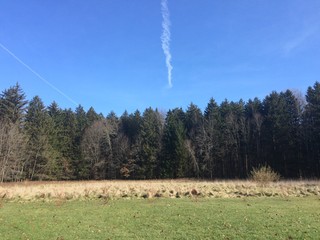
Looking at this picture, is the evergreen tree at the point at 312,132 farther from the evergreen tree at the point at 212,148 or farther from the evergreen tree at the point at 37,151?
the evergreen tree at the point at 37,151

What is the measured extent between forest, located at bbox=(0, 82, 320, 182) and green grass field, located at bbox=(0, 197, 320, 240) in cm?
4135

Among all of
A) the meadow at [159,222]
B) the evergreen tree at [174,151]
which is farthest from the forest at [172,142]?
the meadow at [159,222]

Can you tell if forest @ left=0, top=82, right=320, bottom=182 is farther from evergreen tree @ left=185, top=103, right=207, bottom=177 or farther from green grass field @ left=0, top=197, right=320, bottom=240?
green grass field @ left=0, top=197, right=320, bottom=240

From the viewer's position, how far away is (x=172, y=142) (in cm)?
6500

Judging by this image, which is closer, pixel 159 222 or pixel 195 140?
pixel 159 222

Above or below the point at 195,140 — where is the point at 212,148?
below

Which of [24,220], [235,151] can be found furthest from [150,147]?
[24,220]

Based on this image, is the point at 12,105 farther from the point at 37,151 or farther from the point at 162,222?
the point at 162,222

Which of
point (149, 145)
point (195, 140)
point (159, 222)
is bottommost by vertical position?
point (159, 222)

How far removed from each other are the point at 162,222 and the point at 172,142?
168ft

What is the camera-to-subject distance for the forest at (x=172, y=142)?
56.2 m

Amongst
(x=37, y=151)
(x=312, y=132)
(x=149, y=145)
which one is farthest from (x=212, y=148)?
(x=37, y=151)

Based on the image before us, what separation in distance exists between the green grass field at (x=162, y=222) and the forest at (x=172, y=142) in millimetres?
41353

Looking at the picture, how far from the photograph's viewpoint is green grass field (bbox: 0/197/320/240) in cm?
1142
